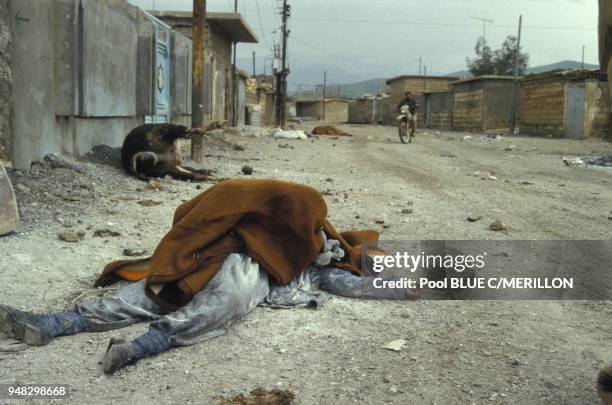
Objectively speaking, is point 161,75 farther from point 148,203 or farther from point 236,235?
point 236,235

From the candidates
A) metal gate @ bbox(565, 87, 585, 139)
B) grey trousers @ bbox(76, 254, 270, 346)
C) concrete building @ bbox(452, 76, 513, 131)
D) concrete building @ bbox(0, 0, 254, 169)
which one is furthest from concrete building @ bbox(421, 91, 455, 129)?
grey trousers @ bbox(76, 254, 270, 346)

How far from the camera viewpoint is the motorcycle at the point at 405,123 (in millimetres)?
16766

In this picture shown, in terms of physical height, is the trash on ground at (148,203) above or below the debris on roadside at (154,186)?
below

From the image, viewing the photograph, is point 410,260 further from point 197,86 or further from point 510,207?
point 197,86

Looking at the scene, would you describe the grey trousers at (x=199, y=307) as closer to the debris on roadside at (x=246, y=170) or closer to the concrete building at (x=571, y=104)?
the debris on roadside at (x=246, y=170)

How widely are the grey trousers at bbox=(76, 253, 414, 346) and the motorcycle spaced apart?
1399 cm

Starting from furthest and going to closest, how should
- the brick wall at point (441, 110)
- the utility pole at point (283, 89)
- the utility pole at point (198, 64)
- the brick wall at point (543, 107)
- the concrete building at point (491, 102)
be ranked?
the brick wall at point (441, 110)
the utility pole at point (283, 89)
the concrete building at point (491, 102)
the brick wall at point (543, 107)
the utility pole at point (198, 64)

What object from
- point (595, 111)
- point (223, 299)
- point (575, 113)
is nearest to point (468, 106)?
point (575, 113)

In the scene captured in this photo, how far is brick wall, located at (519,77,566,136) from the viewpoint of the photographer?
2100cm

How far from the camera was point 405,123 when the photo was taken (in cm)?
1697

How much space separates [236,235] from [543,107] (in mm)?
21583

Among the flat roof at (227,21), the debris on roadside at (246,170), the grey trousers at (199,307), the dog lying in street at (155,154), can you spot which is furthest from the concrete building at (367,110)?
the grey trousers at (199,307)

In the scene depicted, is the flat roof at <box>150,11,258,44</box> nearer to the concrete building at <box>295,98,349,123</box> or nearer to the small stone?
the small stone

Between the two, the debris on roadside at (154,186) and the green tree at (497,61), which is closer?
the debris on roadside at (154,186)
